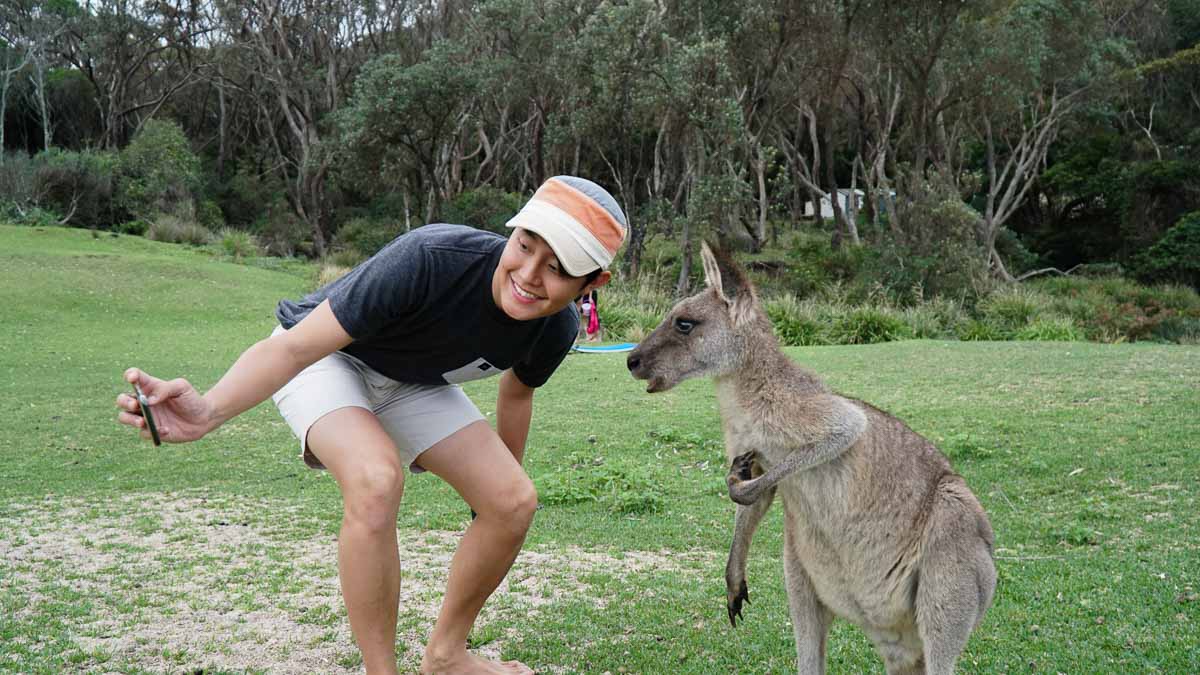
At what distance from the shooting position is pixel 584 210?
303cm

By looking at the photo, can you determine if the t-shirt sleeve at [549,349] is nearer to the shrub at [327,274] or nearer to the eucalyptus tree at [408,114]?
the shrub at [327,274]

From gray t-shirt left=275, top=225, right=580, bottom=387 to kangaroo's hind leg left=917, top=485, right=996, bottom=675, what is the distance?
139cm

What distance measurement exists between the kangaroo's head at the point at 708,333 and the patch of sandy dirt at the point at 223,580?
1.35m

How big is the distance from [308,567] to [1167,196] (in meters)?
30.7

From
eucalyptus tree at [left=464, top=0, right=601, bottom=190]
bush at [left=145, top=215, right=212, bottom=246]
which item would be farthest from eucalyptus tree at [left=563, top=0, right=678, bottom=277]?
bush at [left=145, top=215, right=212, bottom=246]

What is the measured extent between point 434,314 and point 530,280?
0.37m

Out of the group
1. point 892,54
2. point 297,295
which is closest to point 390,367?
point 297,295

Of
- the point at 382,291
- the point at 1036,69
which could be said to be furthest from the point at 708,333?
the point at 1036,69

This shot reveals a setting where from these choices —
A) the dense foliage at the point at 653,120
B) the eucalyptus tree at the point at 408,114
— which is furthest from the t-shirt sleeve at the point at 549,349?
the eucalyptus tree at the point at 408,114

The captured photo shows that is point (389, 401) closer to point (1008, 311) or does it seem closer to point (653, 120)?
point (1008, 311)

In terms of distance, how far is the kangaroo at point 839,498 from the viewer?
310 cm

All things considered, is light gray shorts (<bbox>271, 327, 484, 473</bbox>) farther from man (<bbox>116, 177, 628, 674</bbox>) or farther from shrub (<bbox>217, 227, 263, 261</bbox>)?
shrub (<bbox>217, 227, 263, 261</bbox>)

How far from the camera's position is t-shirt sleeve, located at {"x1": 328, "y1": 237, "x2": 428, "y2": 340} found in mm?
3002

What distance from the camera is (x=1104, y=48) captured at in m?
27.7
